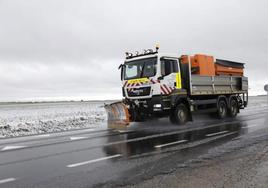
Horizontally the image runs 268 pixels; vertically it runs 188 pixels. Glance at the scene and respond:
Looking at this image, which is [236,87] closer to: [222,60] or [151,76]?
[222,60]

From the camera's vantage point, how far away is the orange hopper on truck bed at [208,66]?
53.8ft

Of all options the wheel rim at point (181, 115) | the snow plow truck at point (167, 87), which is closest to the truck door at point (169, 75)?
the snow plow truck at point (167, 87)

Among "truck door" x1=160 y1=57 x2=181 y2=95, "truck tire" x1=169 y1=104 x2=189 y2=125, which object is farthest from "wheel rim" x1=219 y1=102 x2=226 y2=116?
"truck door" x1=160 y1=57 x2=181 y2=95

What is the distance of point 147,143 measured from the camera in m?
10.1

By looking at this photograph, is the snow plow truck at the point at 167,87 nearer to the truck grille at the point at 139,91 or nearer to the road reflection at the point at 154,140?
the truck grille at the point at 139,91

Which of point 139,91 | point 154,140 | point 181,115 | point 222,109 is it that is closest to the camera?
point 154,140

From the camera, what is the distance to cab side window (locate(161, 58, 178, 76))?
14344 millimetres

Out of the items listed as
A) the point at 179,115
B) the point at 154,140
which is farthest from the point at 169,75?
the point at 154,140

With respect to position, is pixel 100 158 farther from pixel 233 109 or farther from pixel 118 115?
pixel 233 109

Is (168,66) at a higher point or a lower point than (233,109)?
higher

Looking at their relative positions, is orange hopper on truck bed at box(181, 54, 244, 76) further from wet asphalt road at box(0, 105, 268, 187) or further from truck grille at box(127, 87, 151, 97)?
wet asphalt road at box(0, 105, 268, 187)

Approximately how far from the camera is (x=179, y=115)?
49.9ft

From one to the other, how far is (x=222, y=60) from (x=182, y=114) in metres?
4.82

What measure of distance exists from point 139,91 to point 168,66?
1.70 meters
